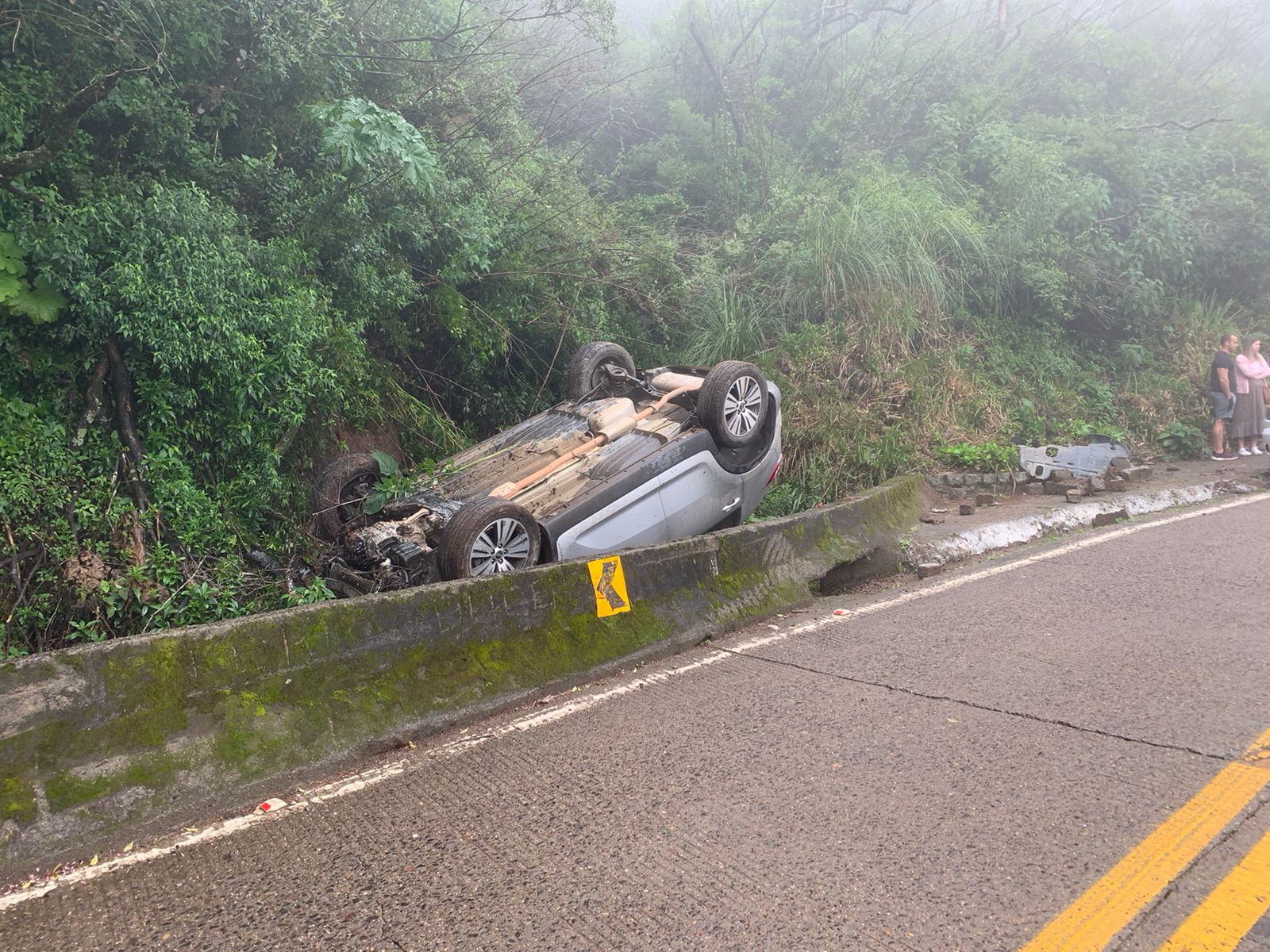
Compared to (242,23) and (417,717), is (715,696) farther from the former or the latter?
(242,23)

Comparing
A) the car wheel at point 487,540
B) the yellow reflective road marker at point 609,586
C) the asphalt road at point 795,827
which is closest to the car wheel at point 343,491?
the car wheel at point 487,540

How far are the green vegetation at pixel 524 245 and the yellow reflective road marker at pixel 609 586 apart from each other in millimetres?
1722

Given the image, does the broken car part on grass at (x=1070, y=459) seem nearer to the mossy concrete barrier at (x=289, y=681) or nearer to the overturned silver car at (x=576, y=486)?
the overturned silver car at (x=576, y=486)

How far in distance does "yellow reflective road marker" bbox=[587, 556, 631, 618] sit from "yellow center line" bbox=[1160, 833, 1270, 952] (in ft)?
10.2

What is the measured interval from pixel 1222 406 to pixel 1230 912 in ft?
40.8

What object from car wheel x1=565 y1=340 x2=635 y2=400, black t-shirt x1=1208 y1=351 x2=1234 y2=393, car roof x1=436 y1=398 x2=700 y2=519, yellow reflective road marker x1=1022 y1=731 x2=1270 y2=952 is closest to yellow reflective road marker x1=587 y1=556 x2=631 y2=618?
car roof x1=436 y1=398 x2=700 y2=519

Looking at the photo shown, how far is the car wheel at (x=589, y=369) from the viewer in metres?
8.20

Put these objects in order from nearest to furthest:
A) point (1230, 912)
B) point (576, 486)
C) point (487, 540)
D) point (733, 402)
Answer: point (1230, 912) < point (487, 540) < point (576, 486) < point (733, 402)

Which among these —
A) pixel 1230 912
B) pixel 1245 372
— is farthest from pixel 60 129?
pixel 1245 372

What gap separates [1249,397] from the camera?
497 inches

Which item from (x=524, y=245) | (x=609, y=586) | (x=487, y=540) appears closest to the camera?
(x=609, y=586)

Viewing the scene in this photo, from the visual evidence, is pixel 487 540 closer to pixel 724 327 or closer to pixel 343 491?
pixel 343 491

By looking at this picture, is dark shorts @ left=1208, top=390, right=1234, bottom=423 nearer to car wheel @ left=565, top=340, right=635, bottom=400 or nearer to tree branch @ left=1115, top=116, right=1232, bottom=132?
tree branch @ left=1115, top=116, right=1232, bottom=132

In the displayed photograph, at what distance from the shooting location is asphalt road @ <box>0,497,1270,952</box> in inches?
101
